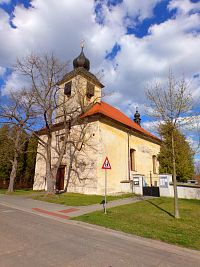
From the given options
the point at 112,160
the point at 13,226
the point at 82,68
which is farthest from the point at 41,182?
the point at 13,226

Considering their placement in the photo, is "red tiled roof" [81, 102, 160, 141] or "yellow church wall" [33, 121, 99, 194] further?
"red tiled roof" [81, 102, 160, 141]

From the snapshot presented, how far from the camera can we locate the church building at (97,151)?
18.7 metres

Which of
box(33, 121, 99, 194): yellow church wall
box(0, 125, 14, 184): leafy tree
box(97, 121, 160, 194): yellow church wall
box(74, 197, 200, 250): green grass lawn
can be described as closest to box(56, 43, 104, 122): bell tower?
box(33, 121, 99, 194): yellow church wall

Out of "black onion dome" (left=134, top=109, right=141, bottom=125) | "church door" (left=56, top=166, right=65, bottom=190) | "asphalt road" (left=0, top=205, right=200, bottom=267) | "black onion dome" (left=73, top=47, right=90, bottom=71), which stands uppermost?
"black onion dome" (left=73, top=47, right=90, bottom=71)

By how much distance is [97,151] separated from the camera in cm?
1861

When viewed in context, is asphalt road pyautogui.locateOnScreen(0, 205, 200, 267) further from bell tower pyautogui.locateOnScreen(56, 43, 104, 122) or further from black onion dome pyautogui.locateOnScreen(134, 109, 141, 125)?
black onion dome pyautogui.locateOnScreen(134, 109, 141, 125)

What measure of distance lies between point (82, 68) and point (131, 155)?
11819 millimetres

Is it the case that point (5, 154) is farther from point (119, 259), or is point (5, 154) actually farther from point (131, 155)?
point (119, 259)

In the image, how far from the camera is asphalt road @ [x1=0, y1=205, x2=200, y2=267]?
14.5 feet

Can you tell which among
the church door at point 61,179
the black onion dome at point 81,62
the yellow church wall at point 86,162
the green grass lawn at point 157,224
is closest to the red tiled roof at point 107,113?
the yellow church wall at point 86,162

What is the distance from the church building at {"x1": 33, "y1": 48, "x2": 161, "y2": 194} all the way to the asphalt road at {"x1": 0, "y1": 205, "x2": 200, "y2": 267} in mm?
8896

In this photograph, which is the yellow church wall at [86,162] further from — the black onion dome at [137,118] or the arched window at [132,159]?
the black onion dome at [137,118]

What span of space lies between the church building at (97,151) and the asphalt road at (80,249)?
8.90m

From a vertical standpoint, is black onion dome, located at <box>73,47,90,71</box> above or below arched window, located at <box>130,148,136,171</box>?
above
